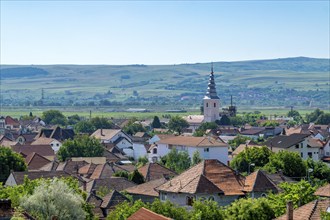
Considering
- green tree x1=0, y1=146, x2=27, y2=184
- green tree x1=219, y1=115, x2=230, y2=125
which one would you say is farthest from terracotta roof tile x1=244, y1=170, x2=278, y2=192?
green tree x1=219, y1=115, x2=230, y2=125

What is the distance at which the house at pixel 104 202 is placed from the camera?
52.3m

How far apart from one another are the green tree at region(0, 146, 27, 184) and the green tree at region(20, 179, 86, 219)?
30.1 metres

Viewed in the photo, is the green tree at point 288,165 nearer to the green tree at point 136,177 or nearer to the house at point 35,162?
the green tree at point 136,177

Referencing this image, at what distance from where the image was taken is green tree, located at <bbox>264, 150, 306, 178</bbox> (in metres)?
71.2

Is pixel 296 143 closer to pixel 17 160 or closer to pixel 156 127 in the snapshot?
pixel 17 160

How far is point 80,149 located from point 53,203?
55.4 meters

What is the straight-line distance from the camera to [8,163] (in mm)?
72438

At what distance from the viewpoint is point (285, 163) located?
7150 cm

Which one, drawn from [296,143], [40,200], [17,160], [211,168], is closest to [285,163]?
Answer: [211,168]

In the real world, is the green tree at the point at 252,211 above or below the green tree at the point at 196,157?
above

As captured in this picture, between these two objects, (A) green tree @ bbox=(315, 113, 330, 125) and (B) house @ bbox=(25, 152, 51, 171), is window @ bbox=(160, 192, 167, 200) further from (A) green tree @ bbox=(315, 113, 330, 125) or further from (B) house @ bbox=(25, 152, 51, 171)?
(A) green tree @ bbox=(315, 113, 330, 125)

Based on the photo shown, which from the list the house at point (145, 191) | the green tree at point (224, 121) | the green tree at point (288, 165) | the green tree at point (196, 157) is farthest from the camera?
the green tree at point (224, 121)

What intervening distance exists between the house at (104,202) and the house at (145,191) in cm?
473

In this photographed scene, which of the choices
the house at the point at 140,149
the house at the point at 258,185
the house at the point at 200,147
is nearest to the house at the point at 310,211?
the house at the point at 258,185
